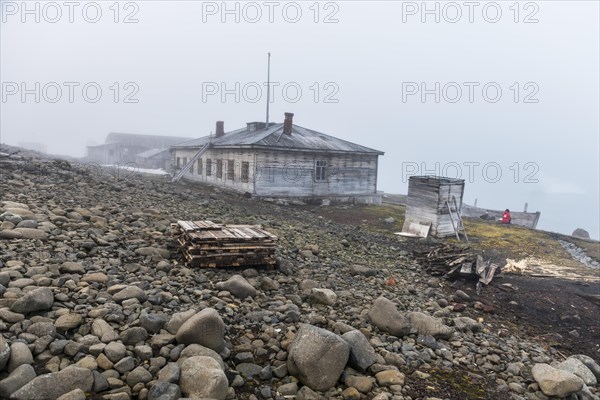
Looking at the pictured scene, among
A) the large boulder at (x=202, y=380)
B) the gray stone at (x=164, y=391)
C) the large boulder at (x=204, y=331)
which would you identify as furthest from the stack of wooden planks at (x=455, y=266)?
the gray stone at (x=164, y=391)

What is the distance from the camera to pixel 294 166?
2472 cm

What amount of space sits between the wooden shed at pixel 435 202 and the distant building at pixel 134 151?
36470 millimetres

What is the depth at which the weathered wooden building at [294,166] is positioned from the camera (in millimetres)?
23797

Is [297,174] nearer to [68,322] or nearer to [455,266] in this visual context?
[455,266]

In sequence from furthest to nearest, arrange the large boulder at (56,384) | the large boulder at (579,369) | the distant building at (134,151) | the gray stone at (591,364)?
the distant building at (134,151), the gray stone at (591,364), the large boulder at (579,369), the large boulder at (56,384)

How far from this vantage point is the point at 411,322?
722 centimetres

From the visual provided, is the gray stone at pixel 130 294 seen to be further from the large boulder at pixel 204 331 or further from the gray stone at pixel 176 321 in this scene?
the large boulder at pixel 204 331

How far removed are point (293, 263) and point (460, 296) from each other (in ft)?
14.3

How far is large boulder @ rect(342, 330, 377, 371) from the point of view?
18.3 ft

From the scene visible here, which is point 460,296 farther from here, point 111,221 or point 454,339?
point 111,221

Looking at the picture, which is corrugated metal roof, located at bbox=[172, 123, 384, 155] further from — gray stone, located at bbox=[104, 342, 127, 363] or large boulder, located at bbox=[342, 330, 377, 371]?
gray stone, located at bbox=[104, 342, 127, 363]

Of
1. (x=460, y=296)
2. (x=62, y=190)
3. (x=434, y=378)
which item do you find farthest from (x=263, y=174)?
(x=434, y=378)

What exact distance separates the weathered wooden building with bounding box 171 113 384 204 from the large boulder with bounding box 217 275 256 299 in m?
16.4

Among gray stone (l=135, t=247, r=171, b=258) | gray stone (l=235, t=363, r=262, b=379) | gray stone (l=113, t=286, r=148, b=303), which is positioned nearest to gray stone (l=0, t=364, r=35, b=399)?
gray stone (l=113, t=286, r=148, b=303)
